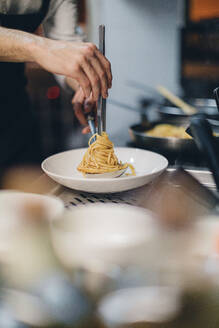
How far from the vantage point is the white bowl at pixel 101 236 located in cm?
46

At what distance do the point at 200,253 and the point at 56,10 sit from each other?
49.4 inches

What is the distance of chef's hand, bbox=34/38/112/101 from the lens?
774 mm

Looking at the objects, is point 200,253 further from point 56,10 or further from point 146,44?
point 146,44

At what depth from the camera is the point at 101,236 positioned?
1.69 feet

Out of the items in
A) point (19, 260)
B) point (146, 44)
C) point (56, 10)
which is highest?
point (56, 10)

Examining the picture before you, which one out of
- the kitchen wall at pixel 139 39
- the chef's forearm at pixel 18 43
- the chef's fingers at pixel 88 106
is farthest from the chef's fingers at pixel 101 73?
the kitchen wall at pixel 139 39

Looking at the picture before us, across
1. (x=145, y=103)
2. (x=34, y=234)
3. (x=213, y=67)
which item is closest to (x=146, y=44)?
(x=213, y=67)

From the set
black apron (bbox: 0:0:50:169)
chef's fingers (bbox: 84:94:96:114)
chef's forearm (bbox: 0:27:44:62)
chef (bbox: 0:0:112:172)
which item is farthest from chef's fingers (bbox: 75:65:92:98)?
black apron (bbox: 0:0:50:169)

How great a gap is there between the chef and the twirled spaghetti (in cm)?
13

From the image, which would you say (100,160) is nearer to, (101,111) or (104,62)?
(101,111)

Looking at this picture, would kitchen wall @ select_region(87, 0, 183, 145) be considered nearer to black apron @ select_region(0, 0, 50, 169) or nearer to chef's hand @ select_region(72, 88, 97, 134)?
black apron @ select_region(0, 0, 50, 169)

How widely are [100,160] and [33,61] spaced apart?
284mm

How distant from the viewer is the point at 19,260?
0.52 m

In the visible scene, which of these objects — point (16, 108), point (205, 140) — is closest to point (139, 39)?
point (16, 108)
